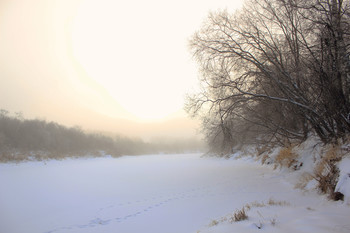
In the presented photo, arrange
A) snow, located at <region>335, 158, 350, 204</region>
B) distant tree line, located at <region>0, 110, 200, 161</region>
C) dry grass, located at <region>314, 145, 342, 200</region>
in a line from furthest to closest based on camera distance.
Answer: distant tree line, located at <region>0, 110, 200, 161</region>
dry grass, located at <region>314, 145, 342, 200</region>
snow, located at <region>335, 158, 350, 204</region>

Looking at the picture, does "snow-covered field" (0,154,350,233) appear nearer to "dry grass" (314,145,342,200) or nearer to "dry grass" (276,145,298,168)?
"dry grass" (314,145,342,200)

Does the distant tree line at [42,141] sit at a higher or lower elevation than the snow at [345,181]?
higher

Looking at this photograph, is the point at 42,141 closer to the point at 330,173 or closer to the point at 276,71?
the point at 276,71

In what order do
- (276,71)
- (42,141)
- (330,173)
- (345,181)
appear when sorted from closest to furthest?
(345,181)
(330,173)
(276,71)
(42,141)

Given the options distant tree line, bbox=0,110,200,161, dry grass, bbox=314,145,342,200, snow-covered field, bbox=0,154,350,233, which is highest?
distant tree line, bbox=0,110,200,161

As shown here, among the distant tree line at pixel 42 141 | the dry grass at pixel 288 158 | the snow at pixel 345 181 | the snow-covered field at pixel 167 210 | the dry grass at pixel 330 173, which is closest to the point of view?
the snow-covered field at pixel 167 210

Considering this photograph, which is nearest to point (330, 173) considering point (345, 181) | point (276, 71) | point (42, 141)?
point (345, 181)

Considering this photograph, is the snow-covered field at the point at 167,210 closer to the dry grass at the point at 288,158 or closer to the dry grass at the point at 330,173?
the dry grass at the point at 330,173

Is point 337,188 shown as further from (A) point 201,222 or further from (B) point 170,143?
(B) point 170,143

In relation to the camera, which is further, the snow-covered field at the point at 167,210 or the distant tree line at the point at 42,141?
the distant tree line at the point at 42,141

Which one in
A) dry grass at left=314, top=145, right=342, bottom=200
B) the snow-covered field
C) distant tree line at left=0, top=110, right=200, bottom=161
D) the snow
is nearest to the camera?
the snow-covered field

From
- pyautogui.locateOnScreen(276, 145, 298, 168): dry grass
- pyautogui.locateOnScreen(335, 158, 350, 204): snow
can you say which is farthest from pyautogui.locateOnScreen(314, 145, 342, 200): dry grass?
pyautogui.locateOnScreen(276, 145, 298, 168): dry grass

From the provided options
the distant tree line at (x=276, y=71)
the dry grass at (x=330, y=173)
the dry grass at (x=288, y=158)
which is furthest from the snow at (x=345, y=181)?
the dry grass at (x=288, y=158)

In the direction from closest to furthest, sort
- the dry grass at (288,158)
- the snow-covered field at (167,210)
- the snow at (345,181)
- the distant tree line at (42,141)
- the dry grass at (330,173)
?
the snow-covered field at (167,210), the snow at (345,181), the dry grass at (330,173), the dry grass at (288,158), the distant tree line at (42,141)
